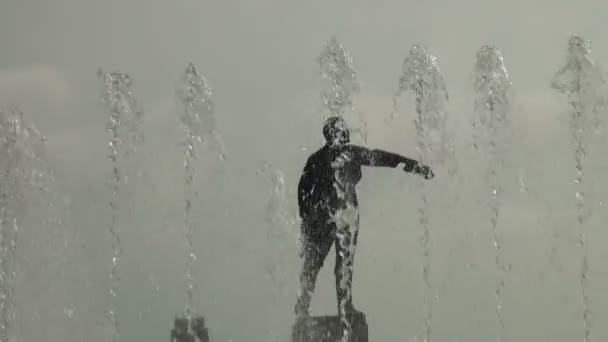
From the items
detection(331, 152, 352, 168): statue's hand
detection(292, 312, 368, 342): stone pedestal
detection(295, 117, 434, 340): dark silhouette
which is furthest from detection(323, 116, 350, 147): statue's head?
detection(292, 312, 368, 342): stone pedestal

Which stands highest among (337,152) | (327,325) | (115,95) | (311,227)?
(115,95)

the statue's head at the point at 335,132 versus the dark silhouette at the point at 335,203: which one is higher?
the statue's head at the point at 335,132

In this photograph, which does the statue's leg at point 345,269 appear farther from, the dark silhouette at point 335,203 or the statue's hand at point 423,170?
the statue's hand at point 423,170

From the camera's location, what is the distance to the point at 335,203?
1844 cm

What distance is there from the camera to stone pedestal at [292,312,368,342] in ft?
59.8

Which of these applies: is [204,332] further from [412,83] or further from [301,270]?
[412,83]

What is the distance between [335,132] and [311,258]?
2.23m

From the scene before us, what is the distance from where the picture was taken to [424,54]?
24719 mm

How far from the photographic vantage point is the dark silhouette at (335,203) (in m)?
18.5

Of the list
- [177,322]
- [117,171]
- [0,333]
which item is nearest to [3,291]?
[0,333]

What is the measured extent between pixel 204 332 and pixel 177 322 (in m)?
0.57

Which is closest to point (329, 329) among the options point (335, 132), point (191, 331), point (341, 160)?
point (341, 160)

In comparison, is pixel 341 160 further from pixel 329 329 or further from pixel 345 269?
pixel 329 329

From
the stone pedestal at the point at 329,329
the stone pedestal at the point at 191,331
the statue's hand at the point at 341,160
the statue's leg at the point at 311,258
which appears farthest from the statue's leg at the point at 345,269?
the stone pedestal at the point at 191,331
